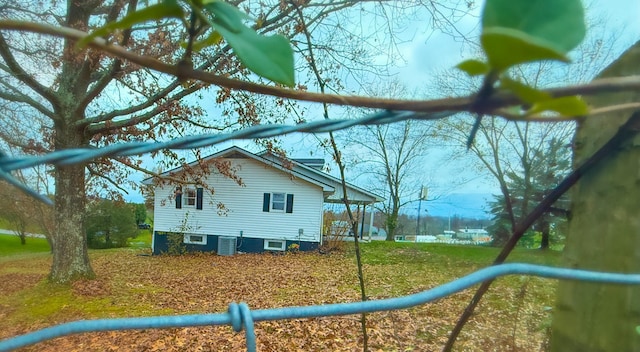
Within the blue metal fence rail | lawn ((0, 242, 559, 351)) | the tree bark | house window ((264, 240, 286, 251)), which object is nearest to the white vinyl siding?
house window ((264, 240, 286, 251))

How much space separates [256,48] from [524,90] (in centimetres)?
9

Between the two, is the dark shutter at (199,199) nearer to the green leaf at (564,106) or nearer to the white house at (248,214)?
the white house at (248,214)

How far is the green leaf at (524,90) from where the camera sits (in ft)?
0.39

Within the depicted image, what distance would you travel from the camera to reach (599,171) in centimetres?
28

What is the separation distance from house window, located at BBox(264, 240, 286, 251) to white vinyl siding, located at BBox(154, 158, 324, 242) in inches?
4.4

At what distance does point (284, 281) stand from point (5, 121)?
2.83 meters

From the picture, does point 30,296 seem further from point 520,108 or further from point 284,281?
point 520,108

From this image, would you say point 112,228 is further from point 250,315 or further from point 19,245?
point 250,315

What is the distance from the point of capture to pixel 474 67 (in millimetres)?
121

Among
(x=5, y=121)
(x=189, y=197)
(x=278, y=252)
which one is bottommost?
(x=278, y=252)

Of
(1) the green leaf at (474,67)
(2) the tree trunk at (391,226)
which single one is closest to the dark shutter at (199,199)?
(2) the tree trunk at (391,226)

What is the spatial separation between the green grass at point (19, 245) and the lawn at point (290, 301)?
2.10 metres

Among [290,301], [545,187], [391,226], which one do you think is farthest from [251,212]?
[545,187]

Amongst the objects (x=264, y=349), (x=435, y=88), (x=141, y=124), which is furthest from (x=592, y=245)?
(x=141, y=124)
